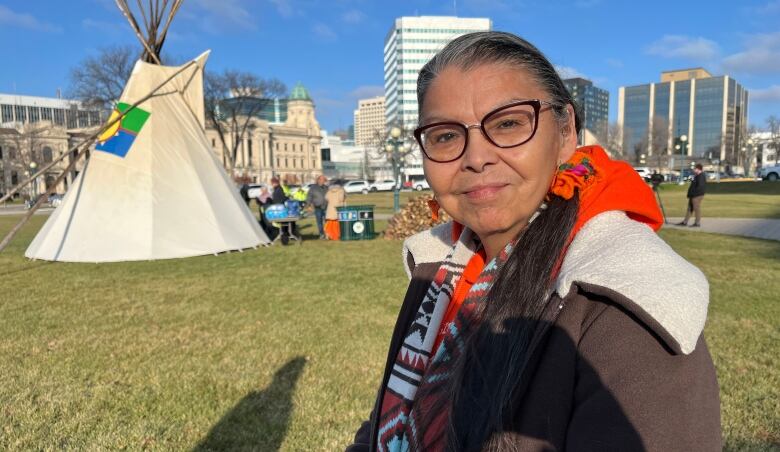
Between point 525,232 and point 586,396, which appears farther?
point 525,232

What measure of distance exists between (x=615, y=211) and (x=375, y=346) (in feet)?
14.2

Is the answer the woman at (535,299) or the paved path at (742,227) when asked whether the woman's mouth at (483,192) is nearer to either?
the woman at (535,299)

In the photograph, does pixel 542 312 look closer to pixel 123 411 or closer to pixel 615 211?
pixel 615 211

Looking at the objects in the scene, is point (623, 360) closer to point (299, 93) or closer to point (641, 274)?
point (641, 274)

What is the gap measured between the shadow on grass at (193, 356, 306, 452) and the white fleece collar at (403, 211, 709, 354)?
117 inches

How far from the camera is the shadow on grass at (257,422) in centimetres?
337

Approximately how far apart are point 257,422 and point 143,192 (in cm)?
806

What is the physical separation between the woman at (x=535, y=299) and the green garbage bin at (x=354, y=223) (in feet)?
41.1

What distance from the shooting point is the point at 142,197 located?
10.2 metres

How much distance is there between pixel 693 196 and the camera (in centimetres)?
1442

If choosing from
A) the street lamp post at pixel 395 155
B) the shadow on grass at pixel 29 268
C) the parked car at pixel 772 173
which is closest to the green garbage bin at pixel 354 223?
the street lamp post at pixel 395 155

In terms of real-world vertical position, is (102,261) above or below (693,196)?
below

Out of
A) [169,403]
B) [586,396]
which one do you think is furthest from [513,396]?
[169,403]

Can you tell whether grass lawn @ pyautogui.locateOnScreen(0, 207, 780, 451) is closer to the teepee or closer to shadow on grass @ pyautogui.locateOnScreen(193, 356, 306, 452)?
shadow on grass @ pyautogui.locateOnScreen(193, 356, 306, 452)
